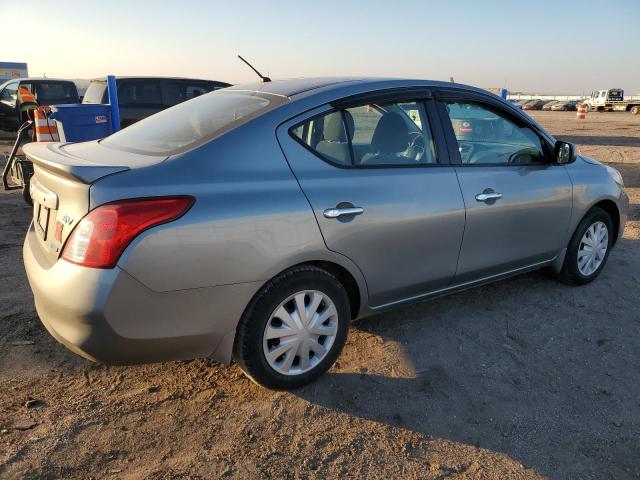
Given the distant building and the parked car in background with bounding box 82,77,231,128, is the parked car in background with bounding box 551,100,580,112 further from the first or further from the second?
the parked car in background with bounding box 82,77,231,128

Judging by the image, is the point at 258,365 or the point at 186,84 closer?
the point at 258,365

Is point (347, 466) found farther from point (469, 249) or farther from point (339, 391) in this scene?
point (469, 249)

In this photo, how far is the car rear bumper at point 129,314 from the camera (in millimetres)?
2209

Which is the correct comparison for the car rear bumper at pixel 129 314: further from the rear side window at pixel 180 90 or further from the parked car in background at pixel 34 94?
the parked car in background at pixel 34 94

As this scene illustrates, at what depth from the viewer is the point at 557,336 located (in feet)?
11.7

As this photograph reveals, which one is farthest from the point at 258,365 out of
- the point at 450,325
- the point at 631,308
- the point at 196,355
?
the point at 631,308

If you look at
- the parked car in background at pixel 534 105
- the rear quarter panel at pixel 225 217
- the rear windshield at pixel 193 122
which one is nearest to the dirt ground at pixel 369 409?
the rear quarter panel at pixel 225 217

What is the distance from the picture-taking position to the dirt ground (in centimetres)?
234

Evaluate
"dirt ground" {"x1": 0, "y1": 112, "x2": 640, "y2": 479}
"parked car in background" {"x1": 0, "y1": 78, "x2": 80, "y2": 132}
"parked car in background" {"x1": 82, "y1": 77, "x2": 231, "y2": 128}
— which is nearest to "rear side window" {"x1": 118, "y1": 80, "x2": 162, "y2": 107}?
"parked car in background" {"x1": 82, "y1": 77, "x2": 231, "y2": 128}

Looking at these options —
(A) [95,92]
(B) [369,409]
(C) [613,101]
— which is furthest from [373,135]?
(C) [613,101]

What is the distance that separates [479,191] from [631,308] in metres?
1.69

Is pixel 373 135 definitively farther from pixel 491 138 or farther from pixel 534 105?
pixel 534 105

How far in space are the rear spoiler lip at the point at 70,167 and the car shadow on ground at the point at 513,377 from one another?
1.50 m

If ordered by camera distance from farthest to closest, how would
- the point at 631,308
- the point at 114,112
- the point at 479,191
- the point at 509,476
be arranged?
1. the point at 114,112
2. the point at 631,308
3. the point at 479,191
4. the point at 509,476
